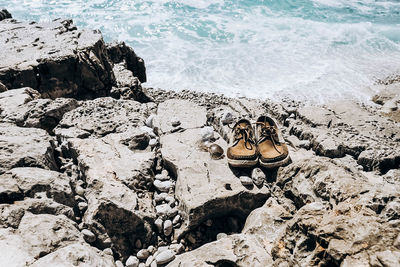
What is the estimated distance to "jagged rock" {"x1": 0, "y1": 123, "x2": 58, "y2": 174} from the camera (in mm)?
3135

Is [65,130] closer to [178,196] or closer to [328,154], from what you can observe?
[178,196]

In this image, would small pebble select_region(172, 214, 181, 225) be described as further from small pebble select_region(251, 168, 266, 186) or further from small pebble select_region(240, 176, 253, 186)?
small pebble select_region(251, 168, 266, 186)

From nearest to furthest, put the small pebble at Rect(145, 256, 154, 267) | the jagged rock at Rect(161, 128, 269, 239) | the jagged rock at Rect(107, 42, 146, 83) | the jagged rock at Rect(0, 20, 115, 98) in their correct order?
1. the small pebble at Rect(145, 256, 154, 267)
2. the jagged rock at Rect(161, 128, 269, 239)
3. the jagged rock at Rect(0, 20, 115, 98)
4. the jagged rock at Rect(107, 42, 146, 83)

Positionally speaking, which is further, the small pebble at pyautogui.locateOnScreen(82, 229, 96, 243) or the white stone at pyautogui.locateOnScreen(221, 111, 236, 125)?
the white stone at pyautogui.locateOnScreen(221, 111, 236, 125)

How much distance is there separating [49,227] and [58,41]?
5585 mm

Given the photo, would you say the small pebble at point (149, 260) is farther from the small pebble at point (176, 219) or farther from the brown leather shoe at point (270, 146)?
the brown leather shoe at point (270, 146)

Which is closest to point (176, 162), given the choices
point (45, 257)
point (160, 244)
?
point (160, 244)

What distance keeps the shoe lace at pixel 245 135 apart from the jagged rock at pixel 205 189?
0.40 m

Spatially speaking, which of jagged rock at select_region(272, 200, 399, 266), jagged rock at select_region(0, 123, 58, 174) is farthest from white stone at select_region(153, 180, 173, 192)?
jagged rock at select_region(272, 200, 399, 266)

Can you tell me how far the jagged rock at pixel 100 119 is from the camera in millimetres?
4598

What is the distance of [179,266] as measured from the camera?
2.56m

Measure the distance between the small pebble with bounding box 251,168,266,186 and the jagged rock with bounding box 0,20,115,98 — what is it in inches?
173

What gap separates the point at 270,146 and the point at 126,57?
6785mm

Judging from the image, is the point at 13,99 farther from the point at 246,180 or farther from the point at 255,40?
the point at 255,40
